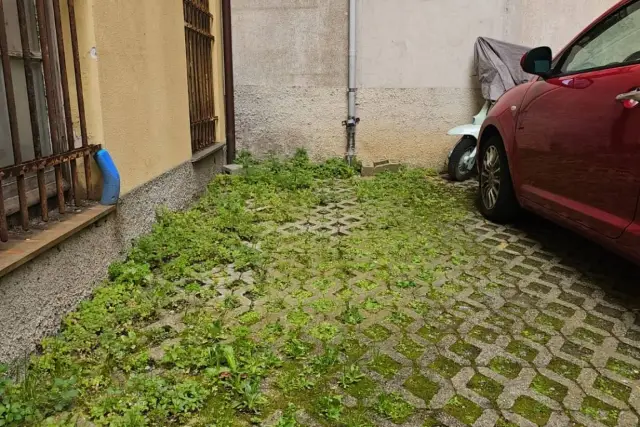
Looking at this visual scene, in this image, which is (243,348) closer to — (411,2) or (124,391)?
(124,391)

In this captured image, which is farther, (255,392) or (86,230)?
(86,230)

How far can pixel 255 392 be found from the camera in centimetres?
224

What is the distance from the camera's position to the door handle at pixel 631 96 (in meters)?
2.67

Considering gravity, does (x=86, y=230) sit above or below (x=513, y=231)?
above

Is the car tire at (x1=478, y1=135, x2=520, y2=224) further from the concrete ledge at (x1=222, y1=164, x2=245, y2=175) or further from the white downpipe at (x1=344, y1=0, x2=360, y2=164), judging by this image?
the concrete ledge at (x1=222, y1=164, x2=245, y2=175)

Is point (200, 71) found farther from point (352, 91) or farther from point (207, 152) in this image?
point (352, 91)

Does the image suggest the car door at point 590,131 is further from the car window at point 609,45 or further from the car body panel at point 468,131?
the car body panel at point 468,131

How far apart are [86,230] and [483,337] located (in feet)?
7.93

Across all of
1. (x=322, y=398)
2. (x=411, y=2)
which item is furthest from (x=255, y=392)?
(x=411, y=2)

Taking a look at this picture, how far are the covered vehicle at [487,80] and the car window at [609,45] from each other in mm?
2732

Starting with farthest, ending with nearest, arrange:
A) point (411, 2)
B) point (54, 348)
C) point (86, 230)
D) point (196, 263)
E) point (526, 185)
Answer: point (411, 2), point (526, 185), point (196, 263), point (86, 230), point (54, 348)

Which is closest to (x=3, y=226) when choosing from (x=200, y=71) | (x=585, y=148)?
(x=585, y=148)

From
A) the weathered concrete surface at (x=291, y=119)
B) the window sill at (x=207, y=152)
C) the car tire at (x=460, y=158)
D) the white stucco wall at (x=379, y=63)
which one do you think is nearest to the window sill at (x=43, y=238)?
the window sill at (x=207, y=152)

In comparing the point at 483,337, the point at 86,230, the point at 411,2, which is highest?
the point at 411,2
